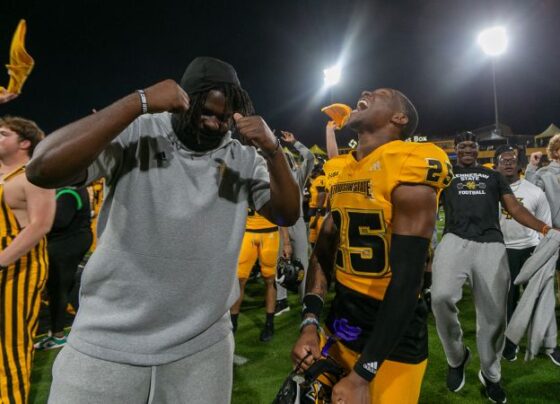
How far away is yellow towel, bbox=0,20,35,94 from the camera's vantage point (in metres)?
3.28

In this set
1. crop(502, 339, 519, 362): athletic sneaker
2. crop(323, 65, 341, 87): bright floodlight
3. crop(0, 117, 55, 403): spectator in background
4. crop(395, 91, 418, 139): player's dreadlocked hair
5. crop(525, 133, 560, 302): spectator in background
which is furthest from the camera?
crop(323, 65, 341, 87): bright floodlight

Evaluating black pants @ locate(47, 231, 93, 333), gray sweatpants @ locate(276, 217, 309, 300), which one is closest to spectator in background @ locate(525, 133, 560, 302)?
gray sweatpants @ locate(276, 217, 309, 300)

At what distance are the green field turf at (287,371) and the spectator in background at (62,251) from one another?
356 millimetres

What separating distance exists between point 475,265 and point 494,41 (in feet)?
56.9

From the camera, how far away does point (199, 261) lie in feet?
5.52

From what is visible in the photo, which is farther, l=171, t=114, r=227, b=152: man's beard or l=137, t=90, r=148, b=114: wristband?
l=171, t=114, r=227, b=152: man's beard

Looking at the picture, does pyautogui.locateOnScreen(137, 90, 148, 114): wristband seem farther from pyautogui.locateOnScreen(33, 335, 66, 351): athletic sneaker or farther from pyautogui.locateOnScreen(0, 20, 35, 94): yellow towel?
pyautogui.locateOnScreen(33, 335, 66, 351): athletic sneaker

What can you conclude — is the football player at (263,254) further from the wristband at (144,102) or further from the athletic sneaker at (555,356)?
the wristband at (144,102)

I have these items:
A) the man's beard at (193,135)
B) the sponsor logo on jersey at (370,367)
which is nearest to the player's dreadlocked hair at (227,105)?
the man's beard at (193,135)

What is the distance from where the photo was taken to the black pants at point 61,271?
523 centimetres

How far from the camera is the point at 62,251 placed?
5.27 metres

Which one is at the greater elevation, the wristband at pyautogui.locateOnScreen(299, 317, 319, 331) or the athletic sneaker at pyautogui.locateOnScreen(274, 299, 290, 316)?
the wristband at pyautogui.locateOnScreen(299, 317, 319, 331)

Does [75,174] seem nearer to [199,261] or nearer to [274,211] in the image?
[199,261]

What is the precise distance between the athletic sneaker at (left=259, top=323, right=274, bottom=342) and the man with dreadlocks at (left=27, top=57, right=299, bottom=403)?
3812 millimetres
